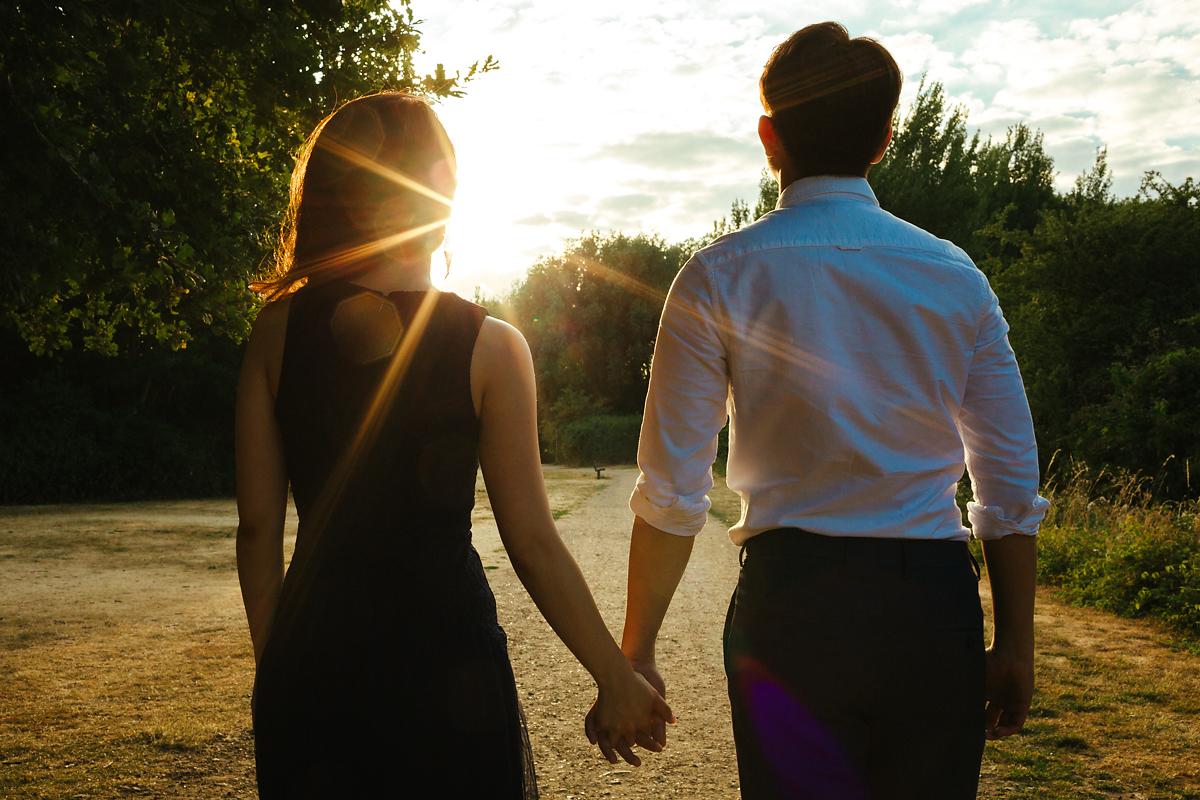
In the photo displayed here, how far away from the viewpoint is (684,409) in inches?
85.3

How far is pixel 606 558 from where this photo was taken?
13.2 m

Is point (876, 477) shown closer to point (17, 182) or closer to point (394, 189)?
point (394, 189)

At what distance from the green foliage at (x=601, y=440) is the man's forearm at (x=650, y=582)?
147 ft

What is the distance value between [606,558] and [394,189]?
11.5 metres

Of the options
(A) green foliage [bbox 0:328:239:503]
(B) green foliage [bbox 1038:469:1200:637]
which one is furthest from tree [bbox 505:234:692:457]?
(B) green foliage [bbox 1038:469:1200:637]

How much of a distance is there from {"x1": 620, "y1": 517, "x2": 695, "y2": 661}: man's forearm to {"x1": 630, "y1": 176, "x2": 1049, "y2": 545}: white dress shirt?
0.09m

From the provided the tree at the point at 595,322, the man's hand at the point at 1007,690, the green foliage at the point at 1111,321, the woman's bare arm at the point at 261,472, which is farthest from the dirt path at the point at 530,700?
the tree at the point at 595,322

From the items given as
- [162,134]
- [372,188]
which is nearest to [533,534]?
[372,188]

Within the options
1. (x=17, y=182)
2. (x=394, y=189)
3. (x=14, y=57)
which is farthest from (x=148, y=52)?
(x=394, y=189)

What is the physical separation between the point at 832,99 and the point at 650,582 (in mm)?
1143

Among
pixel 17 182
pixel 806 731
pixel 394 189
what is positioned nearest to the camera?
pixel 806 731

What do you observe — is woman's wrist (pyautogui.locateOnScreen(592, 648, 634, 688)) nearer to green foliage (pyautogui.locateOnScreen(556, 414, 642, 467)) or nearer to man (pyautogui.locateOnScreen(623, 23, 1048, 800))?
man (pyautogui.locateOnScreen(623, 23, 1048, 800))

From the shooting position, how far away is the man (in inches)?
73.8

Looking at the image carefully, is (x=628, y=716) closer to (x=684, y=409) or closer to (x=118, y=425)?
(x=684, y=409)
